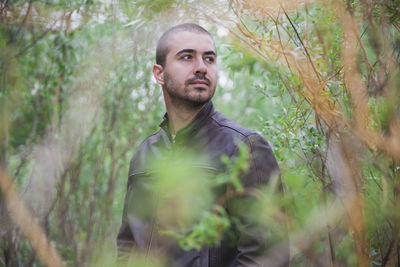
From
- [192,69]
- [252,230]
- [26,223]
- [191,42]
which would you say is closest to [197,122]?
[192,69]

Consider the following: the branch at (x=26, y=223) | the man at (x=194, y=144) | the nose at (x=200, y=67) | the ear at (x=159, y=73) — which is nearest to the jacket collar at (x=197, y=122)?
the man at (x=194, y=144)

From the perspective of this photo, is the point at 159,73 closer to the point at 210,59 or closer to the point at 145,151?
the point at 210,59

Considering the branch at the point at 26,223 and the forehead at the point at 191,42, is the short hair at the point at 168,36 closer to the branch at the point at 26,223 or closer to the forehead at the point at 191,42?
the forehead at the point at 191,42

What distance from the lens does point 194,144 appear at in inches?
74.7

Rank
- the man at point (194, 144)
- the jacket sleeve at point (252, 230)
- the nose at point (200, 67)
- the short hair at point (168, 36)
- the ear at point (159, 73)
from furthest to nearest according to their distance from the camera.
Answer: the ear at point (159, 73) → the short hair at point (168, 36) → the nose at point (200, 67) → the man at point (194, 144) → the jacket sleeve at point (252, 230)

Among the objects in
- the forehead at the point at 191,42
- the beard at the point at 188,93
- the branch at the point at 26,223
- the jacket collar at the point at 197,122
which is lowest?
the branch at the point at 26,223

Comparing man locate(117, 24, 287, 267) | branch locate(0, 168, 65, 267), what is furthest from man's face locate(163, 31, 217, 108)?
branch locate(0, 168, 65, 267)

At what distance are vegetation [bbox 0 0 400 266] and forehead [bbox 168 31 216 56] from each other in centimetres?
16

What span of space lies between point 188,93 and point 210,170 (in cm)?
45

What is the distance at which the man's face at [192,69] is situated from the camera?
1.91m

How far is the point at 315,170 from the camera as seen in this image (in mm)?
2162

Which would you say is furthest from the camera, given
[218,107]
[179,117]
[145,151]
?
[218,107]

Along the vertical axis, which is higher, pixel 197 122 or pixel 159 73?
pixel 159 73

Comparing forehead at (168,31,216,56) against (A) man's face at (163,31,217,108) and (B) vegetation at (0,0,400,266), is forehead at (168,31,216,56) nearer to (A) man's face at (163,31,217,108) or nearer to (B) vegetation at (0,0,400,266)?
(A) man's face at (163,31,217,108)
